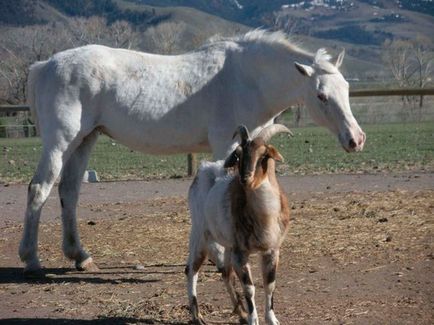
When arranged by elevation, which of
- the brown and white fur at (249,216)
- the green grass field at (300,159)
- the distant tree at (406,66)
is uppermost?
the brown and white fur at (249,216)

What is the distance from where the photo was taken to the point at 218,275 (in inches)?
322

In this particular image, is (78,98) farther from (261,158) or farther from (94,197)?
(94,197)

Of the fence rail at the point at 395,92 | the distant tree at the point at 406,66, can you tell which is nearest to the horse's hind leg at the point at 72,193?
the fence rail at the point at 395,92

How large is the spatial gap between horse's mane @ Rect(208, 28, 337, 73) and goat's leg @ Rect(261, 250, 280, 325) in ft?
8.53

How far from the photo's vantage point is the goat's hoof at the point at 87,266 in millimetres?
8719

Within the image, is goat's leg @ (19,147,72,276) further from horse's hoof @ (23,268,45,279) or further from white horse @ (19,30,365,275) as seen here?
horse's hoof @ (23,268,45,279)

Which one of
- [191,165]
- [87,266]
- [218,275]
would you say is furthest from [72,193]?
[191,165]

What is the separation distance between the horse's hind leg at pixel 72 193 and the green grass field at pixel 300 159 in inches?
298

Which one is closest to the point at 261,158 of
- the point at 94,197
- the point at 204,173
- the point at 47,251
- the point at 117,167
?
the point at 204,173

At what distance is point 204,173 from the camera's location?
23.3 feet

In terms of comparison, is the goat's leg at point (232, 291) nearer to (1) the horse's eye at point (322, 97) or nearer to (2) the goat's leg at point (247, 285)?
(2) the goat's leg at point (247, 285)

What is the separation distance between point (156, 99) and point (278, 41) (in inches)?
54.3

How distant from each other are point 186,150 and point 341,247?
192 centimetres

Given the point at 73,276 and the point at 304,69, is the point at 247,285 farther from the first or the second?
the point at 73,276
